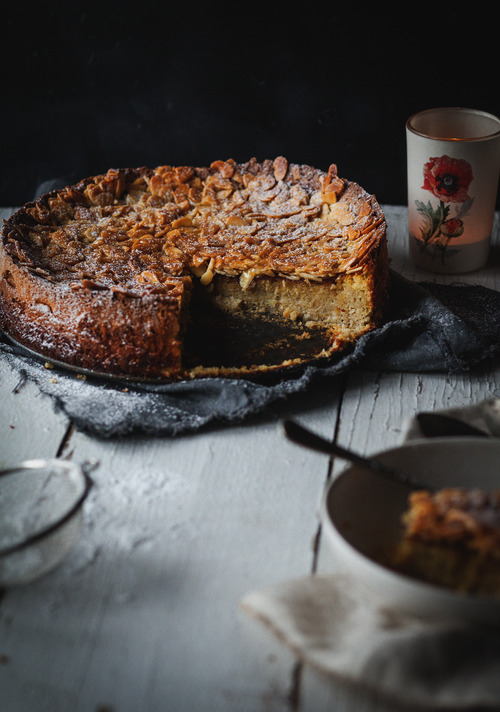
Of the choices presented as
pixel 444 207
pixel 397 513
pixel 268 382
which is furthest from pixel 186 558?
pixel 444 207

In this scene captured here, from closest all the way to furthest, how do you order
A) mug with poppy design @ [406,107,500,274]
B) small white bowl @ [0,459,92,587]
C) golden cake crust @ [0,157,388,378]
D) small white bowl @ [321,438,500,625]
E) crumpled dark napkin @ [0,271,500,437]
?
small white bowl @ [321,438,500,625]
small white bowl @ [0,459,92,587]
crumpled dark napkin @ [0,271,500,437]
golden cake crust @ [0,157,388,378]
mug with poppy design @ [406,107,500,274]

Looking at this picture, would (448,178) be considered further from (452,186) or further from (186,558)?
(186,558)

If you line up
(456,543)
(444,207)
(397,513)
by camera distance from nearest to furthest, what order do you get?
1. (456,543)
2. (397,513)
3. (444,207)

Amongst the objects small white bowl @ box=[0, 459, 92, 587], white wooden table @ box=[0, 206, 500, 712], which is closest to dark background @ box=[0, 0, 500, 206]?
white wooden table @ box=[0, 206, 500, 712]

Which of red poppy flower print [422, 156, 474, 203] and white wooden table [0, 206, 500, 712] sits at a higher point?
red poppy flower print [422, 156, 474, 203]

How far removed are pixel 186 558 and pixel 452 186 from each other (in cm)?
164

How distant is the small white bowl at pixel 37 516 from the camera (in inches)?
55.6

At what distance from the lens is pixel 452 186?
255 centimetres

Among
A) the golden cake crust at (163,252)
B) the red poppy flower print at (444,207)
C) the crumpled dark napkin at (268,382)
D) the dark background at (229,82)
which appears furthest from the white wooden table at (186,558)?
the dark background at (229,82)

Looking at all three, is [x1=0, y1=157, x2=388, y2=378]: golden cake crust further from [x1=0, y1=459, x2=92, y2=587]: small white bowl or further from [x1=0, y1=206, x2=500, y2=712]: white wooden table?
[x1=0, y1=459, x2=92, y2=587]: small white bowl

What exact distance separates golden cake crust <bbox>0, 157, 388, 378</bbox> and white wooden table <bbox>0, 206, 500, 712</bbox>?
0.88ft

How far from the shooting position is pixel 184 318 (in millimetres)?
2357

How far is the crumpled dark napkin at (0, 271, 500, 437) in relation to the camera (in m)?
1.93

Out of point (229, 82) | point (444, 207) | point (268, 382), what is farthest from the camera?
point (229, 82)
